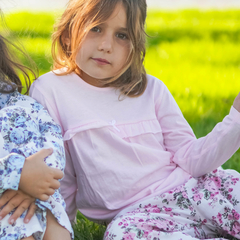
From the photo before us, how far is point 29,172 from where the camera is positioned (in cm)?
144

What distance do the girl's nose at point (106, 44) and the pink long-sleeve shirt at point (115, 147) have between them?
20 cm

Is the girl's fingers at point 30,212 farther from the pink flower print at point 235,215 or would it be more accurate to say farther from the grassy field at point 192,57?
the pink flower print at point 235,215

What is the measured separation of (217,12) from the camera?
6.72 metres

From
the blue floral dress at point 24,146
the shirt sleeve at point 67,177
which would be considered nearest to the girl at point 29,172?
the blue floral dress at point 24,146

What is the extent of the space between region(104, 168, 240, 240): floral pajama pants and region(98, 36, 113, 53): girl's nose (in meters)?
0.65

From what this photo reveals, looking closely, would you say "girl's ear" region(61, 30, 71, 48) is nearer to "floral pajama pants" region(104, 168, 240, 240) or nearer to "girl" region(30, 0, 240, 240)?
"girl" region(30, 0, 240, 240)

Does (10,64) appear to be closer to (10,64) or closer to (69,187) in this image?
(10,64)

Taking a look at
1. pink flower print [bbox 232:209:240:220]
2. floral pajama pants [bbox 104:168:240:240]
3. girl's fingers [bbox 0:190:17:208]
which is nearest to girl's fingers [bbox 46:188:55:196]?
girl's fingers [bbox 0:190:17:208]

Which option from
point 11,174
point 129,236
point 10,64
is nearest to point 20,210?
point 11,174

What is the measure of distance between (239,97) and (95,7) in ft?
2.28

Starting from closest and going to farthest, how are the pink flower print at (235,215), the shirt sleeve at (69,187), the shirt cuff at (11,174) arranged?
the shirt cuff at (11,174)
the pink flower print at (235,215)
the shirt sleeve at (69,187)

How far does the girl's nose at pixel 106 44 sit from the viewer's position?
1807 mm

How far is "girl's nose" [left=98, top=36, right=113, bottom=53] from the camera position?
181 cm

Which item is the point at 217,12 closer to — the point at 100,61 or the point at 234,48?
the point at 234,48
